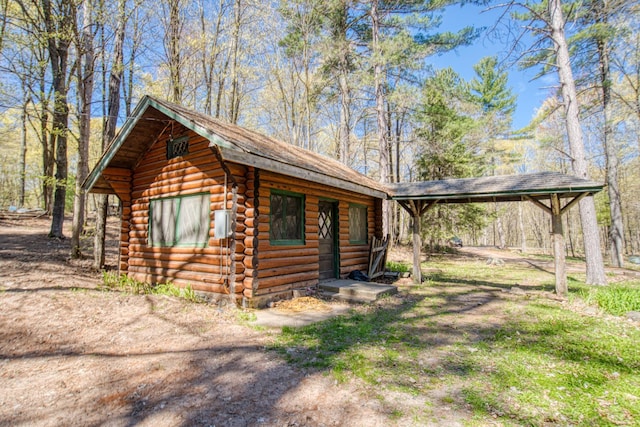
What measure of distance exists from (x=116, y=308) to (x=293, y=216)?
13.6 feet

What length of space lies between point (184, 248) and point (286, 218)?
2.54 metres

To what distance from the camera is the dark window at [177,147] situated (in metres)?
7.65

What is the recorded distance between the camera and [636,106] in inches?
590

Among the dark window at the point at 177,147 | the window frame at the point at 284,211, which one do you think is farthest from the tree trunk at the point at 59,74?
the window frame at the point at 284,211

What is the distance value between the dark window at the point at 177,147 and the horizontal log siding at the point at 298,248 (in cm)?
238

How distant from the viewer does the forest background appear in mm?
10164

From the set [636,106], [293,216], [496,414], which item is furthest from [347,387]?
[636,106]

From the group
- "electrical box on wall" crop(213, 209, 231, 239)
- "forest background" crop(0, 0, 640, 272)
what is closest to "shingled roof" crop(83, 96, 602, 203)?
"electrical box on wall" crop(213, 209, 231, 239)

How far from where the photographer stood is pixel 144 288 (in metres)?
7.66

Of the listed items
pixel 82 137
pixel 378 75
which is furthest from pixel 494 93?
pixel 82 137

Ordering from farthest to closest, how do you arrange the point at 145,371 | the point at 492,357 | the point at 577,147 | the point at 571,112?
1. the point at 571,112
2. the point at 577,147
3. the point at 492,357
4. the point at 145,371

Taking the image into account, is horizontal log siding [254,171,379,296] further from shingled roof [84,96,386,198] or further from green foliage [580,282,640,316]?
green foliage [580,282,640,316]

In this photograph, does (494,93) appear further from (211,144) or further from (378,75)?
(211,144)

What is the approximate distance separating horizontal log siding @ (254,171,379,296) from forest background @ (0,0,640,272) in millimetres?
5718
